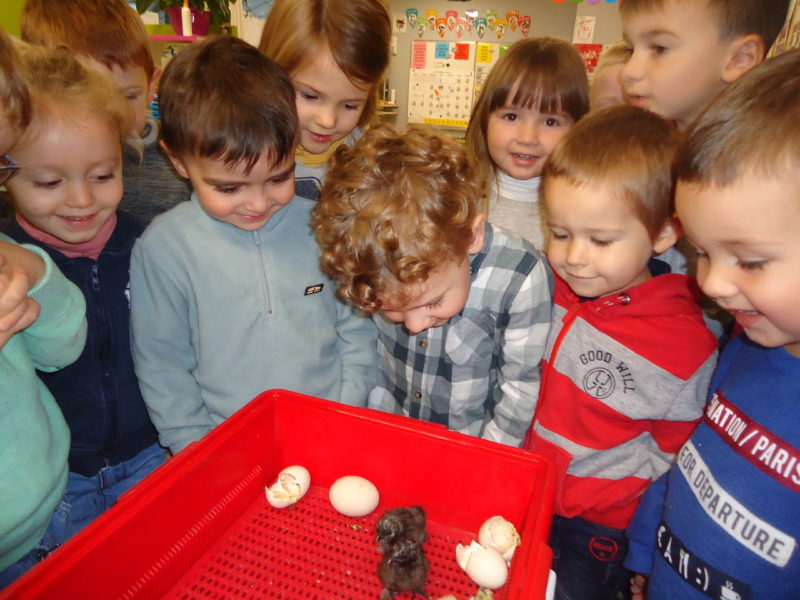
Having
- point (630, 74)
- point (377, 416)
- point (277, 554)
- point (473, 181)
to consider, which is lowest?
point (277, 554)

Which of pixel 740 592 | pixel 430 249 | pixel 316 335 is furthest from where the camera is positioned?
pixel 316 335

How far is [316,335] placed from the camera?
1047 mm

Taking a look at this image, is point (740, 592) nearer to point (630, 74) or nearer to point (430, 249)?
point (430, 249)

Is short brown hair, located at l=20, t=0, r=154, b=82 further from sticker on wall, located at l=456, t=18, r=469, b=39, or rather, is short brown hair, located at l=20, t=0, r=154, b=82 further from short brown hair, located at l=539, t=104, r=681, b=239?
sticker on wall, located at l=456, t=18, r=469, b=39

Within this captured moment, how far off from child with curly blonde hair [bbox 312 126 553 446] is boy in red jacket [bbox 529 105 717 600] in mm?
65

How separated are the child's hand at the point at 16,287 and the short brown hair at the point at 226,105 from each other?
0.29 metres

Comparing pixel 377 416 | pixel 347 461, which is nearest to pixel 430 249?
pixel 377 416

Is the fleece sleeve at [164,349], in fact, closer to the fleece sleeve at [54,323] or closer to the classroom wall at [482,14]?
the fleece sleeve at [54,323]

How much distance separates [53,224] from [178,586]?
2.10 ft

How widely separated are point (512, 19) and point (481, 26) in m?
0.26

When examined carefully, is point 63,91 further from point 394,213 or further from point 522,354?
point 522,354

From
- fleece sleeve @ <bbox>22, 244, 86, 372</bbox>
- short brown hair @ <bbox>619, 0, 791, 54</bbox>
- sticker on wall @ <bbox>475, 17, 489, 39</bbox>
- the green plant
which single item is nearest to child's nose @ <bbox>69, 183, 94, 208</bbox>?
fleece sleeve @ <bbox>22, 244, 86, 372</bbox>

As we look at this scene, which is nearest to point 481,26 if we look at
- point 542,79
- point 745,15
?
point 542,79

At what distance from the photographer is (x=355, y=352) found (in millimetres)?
1111
